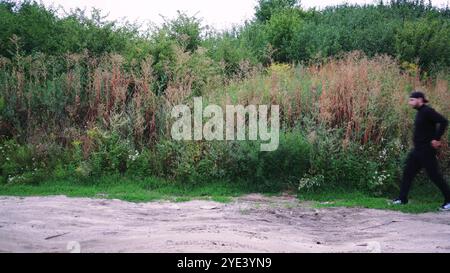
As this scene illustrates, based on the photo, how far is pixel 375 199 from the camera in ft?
30.9

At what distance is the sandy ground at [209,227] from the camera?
5.70 meters

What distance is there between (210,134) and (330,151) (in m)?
2.96

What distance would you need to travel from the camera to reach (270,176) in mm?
10484

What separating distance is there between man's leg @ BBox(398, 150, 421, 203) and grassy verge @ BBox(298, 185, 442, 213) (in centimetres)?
23

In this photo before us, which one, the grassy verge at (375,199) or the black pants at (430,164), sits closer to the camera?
the black pants at (430,164)

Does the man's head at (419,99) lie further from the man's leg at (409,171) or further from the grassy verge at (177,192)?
the grassy verge at (177,192)

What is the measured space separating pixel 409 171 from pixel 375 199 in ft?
3.36

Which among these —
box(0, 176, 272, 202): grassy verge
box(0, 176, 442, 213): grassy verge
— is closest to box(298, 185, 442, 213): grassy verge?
box(0, 176, 442, 213): grassy verge

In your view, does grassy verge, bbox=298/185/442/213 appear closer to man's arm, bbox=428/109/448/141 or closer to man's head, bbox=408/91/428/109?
man's arm, bbox=428/109/448/141

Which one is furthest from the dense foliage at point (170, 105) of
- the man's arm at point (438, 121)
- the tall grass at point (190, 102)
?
the man's arm at point (438, 121)

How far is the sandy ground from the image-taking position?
5695 mm

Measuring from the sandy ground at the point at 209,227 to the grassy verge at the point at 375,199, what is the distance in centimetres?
32

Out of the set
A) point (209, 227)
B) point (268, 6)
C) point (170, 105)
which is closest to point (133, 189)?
point (170, 105)

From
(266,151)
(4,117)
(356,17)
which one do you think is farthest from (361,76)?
A: (356,17)
